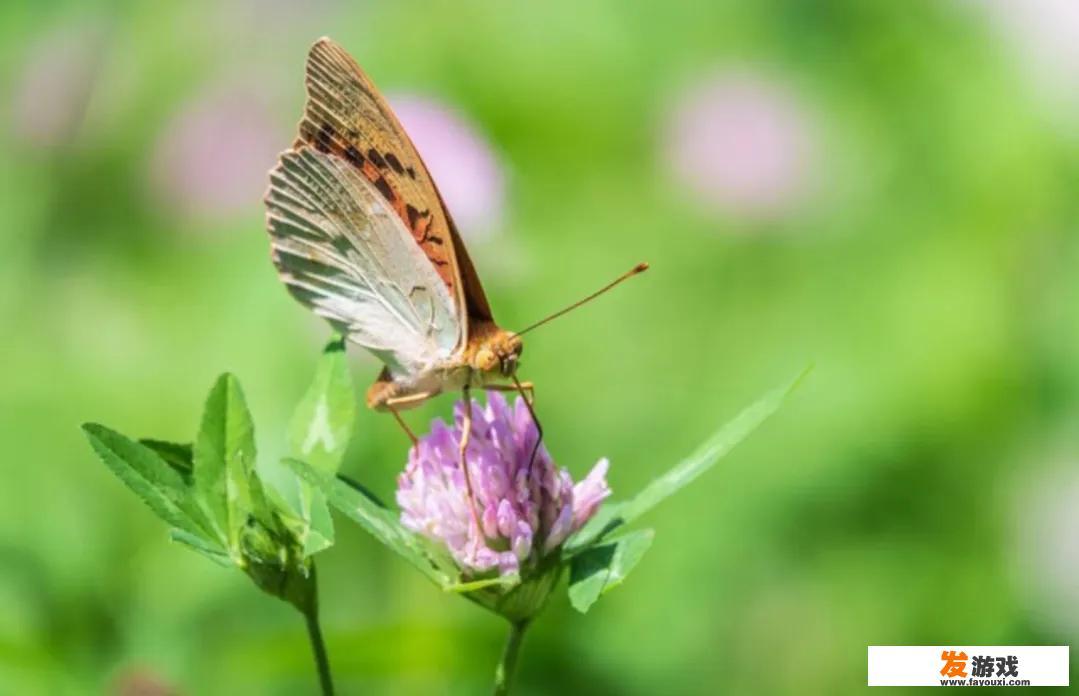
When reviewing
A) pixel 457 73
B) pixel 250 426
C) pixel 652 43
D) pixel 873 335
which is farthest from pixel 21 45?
pixel 250 426

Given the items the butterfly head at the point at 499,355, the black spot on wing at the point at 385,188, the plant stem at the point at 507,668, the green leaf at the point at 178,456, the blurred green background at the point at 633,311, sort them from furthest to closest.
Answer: the blurred green background at the point at 633,311 → the black spot on wing at the point at 385,188 → the butterfly head at the point at 499,355 → the green leaf at the point at 178,456 → the plant stem at the point at 507,668

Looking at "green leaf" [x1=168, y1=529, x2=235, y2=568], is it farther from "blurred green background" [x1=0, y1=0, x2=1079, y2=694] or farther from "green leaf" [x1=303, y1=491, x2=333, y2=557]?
"blurred green background" [x1=0, y1=0, x2=1079, y2=694]

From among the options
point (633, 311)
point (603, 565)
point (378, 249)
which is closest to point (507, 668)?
point (603, 565)

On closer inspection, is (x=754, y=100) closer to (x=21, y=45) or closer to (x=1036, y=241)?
(x=1036, y=241)

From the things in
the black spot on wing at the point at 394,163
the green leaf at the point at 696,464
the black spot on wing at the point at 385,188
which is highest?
the black spot on wing at the point at 394,163

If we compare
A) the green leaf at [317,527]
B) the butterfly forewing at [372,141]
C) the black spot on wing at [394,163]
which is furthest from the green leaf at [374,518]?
the black spot on wing at [394,163]

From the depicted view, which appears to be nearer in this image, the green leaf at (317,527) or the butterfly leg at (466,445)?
the green leaf at (317,527)

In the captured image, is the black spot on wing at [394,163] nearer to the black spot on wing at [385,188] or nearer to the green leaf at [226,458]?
the black spot on wing at [385,188]
